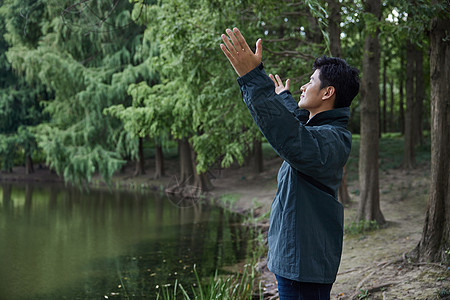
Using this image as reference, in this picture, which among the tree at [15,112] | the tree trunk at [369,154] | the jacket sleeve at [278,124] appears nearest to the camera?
the jacket sleeve at [278,124]

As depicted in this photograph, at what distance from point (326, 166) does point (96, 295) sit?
601 centimetres

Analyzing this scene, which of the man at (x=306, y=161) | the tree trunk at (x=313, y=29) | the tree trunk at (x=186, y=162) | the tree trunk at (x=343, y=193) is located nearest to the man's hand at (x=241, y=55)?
the man at (x=306, y=161)

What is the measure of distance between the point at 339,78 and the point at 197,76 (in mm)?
7650

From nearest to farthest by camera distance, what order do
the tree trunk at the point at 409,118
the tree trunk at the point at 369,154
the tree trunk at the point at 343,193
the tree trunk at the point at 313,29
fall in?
the tree trunk at the point at 369,154, the tree trunk at the point at 343,193, the tree trunk at the point at 313,29, the tree trunk at the point at 409,118

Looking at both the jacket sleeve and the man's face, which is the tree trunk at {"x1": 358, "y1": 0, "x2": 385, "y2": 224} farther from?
the jacket sleeve

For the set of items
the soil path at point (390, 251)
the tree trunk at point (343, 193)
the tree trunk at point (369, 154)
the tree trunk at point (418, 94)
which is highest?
the tree trunk at point (418, 94)

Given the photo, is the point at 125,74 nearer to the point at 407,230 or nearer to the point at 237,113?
the point at 237,113

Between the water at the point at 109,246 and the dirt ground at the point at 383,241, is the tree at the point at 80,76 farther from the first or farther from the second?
the dirt ground at the point at 383,241

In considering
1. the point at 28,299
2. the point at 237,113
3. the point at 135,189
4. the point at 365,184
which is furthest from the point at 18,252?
the point at 135,189

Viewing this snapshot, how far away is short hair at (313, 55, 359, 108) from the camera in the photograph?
2023 mm

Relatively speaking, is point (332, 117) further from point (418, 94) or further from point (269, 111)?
point (418, 94)

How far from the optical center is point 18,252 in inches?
384

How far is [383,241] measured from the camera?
25.4ft

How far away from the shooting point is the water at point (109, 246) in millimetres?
7605
